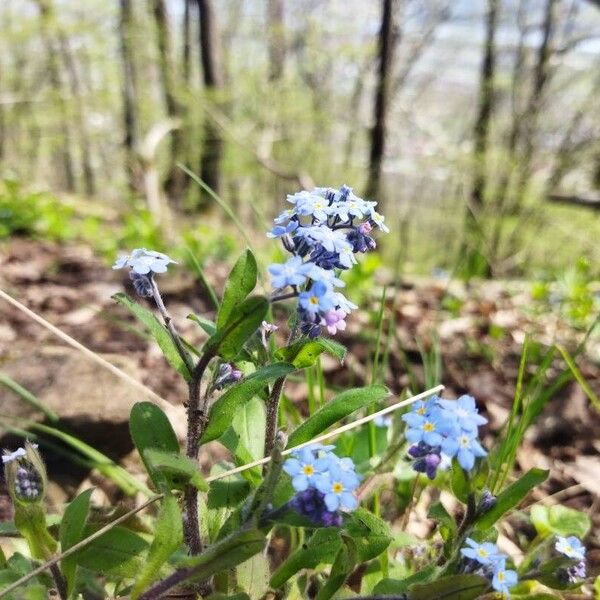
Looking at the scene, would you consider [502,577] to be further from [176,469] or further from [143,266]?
[143,266]

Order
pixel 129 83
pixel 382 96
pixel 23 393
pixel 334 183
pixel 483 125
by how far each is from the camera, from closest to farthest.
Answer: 1. pixel 23 393
2. pixel 382 96
3. pixel 129 83
4. pixel 483 125
5. pixel 334 183

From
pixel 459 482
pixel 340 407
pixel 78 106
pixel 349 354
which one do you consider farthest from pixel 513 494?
pixel 78 106

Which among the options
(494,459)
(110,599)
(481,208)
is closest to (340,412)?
(110,599)

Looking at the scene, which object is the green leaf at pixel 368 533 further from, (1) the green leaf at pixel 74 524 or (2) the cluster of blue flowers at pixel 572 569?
(1) the green leaf at pixel 74 524

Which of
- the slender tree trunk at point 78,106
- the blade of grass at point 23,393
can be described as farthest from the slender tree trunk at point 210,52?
the blade of grass at point 23,393

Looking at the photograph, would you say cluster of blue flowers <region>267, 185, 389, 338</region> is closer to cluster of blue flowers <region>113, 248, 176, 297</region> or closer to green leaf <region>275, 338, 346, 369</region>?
green leaf <region>275, 338, 346, 369</region>

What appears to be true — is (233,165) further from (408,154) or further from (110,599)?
(110,599)
